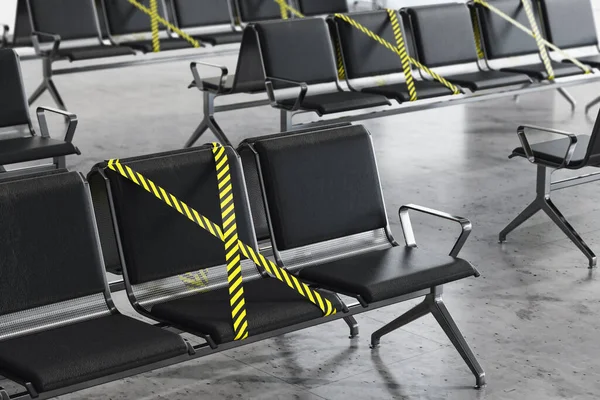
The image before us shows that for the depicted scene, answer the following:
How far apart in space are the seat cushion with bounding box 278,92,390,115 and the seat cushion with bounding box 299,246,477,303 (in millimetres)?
2227

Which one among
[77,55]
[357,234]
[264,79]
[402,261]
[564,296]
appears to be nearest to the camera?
[402,261]

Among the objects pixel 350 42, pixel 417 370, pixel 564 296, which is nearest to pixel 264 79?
pixel 350 42

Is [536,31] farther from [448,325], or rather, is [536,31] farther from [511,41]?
[448,325]

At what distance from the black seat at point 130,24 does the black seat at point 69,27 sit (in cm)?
11

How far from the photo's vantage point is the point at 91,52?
6.72 metres

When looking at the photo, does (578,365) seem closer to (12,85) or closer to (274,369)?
(274,369)

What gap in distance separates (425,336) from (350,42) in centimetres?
269

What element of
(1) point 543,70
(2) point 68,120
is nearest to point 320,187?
(2) point 68,120

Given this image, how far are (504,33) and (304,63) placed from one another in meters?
1.58

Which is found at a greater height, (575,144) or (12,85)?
(12,85)

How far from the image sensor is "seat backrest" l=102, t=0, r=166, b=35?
23.4ft

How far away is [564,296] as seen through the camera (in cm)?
388

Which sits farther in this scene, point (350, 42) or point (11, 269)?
point (350, 42)

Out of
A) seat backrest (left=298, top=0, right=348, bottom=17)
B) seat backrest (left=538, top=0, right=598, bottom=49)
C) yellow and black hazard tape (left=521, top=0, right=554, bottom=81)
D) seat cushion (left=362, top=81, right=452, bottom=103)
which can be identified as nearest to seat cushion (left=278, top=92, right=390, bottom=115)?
seat cushion (left=362, top=81, right=452, bottom=103)
